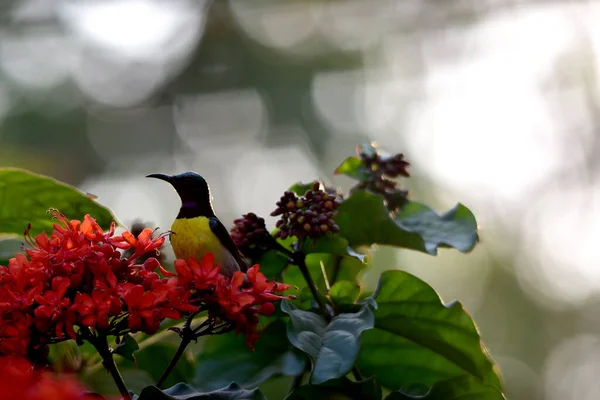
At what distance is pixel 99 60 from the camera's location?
10891mm

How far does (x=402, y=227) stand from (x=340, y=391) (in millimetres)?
372

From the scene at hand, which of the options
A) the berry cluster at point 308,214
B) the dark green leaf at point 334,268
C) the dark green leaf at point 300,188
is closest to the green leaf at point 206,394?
the berry cluster at point 308,214

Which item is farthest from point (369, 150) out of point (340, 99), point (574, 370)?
point (574, 370)

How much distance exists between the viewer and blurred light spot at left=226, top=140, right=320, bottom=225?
34.1ft

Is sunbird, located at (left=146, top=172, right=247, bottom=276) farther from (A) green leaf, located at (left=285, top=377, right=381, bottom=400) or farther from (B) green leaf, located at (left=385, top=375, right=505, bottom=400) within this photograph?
(B) green leaf, located at (left=385, top=375, right=505, bottom=400)

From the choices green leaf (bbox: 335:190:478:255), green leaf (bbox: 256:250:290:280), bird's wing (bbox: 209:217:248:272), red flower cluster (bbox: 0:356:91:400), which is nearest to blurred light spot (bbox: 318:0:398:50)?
green leaf (bbox: 335:190:478:255)

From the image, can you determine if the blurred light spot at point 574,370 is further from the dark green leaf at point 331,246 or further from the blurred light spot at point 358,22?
the dark green leaf at point 331,246

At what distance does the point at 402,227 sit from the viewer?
162 cm

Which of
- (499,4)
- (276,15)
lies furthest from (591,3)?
(276,15)

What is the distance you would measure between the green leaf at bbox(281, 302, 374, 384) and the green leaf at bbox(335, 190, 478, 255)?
0.23 metres

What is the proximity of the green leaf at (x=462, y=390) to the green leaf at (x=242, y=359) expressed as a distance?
1.04 ft

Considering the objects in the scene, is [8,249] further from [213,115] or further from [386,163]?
[213,115]

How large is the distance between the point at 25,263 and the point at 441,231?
0.83 meters

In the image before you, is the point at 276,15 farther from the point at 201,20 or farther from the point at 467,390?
the point at 467,390
